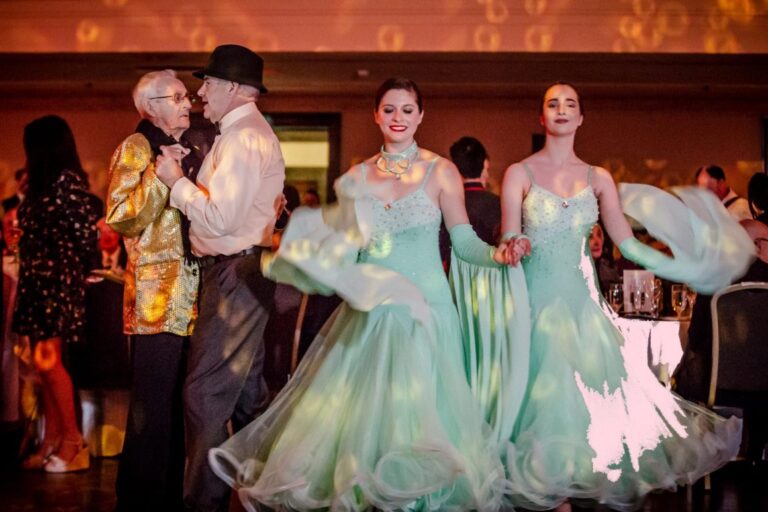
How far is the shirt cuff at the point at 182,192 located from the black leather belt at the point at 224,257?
0.62 feet

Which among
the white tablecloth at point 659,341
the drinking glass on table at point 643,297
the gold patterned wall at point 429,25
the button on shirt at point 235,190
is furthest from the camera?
the gold patterned wall at point 429,25

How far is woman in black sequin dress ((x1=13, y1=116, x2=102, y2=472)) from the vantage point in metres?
4.56

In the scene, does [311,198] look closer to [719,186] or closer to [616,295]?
[719,186]

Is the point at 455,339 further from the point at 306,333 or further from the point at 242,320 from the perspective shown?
the point at 306,333

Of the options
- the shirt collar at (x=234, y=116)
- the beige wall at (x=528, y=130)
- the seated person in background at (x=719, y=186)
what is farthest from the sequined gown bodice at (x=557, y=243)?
the beige wall at (x=528, y=130)

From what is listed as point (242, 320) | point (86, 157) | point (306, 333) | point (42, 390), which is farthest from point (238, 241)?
point (86, 157)

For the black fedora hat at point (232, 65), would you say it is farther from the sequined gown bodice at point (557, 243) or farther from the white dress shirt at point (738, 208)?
the white dress shirt at point (738, 208)

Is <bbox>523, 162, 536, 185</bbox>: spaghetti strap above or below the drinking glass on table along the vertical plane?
above

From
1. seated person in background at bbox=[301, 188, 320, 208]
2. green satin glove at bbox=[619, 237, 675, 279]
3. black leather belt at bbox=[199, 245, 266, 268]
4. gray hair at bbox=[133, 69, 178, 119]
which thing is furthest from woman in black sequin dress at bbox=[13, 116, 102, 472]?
seated person in background at bbox=[301, 188, 320, 208]

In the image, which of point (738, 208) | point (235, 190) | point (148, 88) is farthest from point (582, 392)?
point (738, 208)

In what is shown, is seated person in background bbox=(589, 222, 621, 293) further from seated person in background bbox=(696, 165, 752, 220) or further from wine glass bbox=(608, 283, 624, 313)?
seated person in background bbox=(696, 165, 752, 220)

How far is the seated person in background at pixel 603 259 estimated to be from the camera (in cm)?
573

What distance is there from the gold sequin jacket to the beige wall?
7303 millimetres

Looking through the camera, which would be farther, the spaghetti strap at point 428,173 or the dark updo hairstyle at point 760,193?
the dark updo hairstyle at point 760,193
